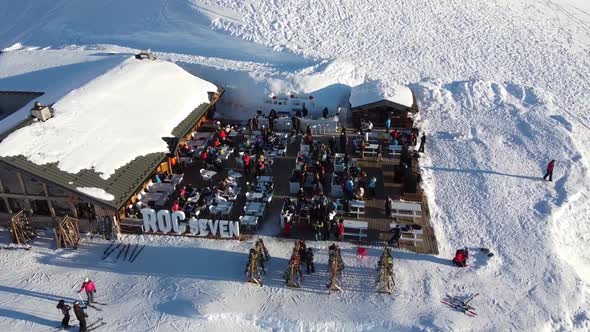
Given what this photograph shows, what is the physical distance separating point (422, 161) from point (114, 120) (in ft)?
46.8

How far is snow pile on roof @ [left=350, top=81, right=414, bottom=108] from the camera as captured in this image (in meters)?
27.6

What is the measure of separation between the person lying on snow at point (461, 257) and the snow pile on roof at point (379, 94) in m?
11.3

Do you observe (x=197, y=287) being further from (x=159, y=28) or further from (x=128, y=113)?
(x=159, y=28)

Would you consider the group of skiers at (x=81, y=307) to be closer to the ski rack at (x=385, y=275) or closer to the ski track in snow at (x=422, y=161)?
the ski track in snow at (x=422, y=161)

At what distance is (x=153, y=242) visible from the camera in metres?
19.2

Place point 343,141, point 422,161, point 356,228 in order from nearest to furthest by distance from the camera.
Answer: point 356,228 → point 422,161 → point 343,141

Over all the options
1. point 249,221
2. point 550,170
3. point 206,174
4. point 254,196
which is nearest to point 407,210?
point 254,196

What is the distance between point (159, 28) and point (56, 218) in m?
22.0

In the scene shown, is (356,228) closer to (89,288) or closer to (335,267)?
(335,267)

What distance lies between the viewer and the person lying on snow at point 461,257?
58.6 feet

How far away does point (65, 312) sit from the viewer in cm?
1534

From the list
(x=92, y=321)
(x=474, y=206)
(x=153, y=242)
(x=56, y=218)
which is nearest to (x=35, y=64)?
(x=56, y=218)

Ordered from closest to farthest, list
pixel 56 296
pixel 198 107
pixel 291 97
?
pixel 56 296 < pixel 198 107 < pixel 291 97

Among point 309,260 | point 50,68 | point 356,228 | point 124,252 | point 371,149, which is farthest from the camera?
point 50,68
